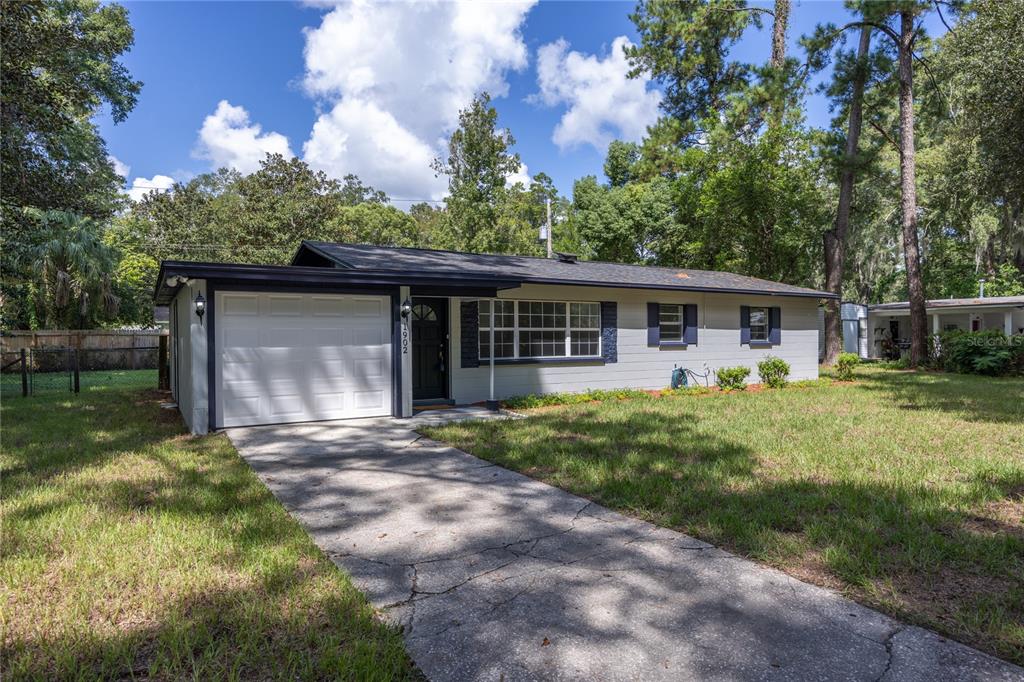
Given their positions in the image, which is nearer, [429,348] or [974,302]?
[429,348]

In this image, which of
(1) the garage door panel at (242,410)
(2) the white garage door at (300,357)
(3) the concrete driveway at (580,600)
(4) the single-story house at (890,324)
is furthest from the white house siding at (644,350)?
(4) the single-story house at (890,324)

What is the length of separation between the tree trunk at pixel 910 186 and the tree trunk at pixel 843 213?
1360 mm

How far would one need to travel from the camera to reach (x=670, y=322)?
13648mm

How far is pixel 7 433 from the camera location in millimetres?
7684

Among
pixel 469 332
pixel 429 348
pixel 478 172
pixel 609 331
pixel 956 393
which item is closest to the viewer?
pixel 429 348

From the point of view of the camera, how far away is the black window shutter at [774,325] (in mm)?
15227

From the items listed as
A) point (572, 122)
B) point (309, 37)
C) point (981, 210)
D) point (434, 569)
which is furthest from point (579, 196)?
point (434, 569)

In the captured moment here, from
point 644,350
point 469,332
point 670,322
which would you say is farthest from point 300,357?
point 670,322

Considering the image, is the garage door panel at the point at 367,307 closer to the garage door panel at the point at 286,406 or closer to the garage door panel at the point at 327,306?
the garage door panel at the point at 327,306

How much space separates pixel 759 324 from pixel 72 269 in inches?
944

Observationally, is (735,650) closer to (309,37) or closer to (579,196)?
(309,37)

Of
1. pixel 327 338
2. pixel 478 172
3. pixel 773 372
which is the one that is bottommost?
pixel 773 372

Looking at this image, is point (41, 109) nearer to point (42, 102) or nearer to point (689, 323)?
point (42, 102)

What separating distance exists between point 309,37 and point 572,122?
612 inches
